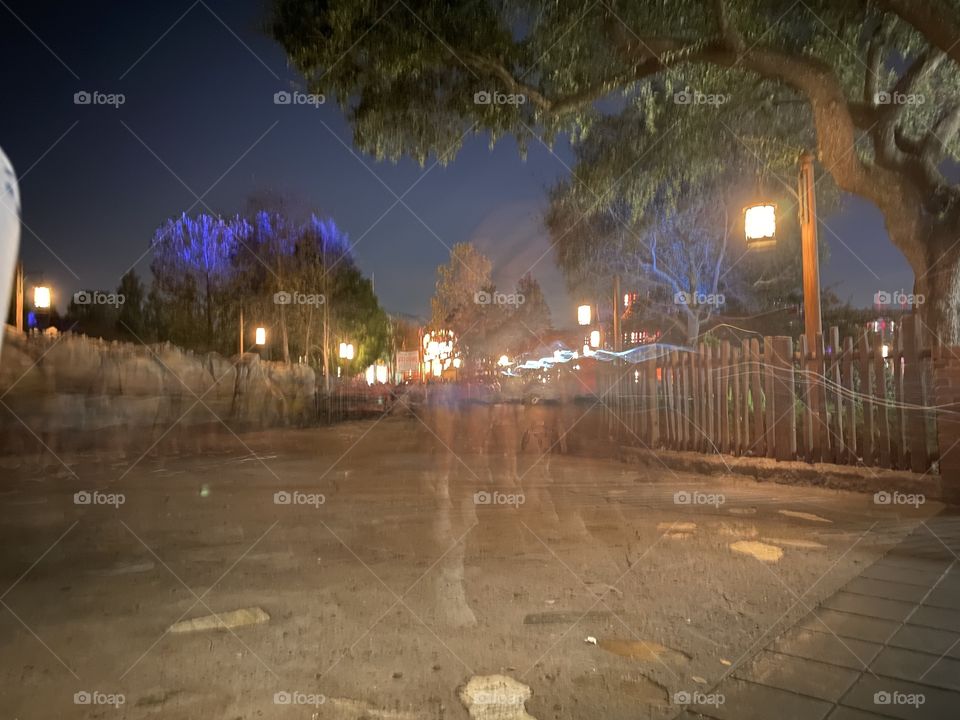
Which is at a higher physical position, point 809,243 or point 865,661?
point 809,243

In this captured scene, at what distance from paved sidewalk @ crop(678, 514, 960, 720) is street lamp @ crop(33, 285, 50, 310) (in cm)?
2369

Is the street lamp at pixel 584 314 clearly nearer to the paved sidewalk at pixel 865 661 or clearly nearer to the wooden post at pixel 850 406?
the wooden post at pixel 850 406

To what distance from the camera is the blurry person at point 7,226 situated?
1.45 m

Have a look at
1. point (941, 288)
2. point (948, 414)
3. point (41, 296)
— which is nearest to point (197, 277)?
point (41, 296)

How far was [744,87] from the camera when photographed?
12438 mm

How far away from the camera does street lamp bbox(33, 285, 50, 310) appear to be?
21672 millimetres

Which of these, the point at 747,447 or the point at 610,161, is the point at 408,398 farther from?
the point at 747,447

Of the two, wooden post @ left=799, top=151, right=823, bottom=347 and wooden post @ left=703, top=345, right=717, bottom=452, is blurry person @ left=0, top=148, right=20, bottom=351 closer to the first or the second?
wooden post @ left=703, top=345, right=717, bottom=452

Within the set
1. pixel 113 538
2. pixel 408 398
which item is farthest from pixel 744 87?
pixel 408 398

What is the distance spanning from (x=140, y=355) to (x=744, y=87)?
13.3 m

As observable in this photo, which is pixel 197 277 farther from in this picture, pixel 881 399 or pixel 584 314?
pixel 881 399

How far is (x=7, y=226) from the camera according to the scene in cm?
150

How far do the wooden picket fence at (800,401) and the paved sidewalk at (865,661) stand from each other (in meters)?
3.46

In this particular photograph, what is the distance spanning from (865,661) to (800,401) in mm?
6204
